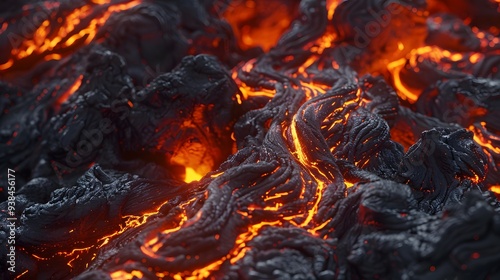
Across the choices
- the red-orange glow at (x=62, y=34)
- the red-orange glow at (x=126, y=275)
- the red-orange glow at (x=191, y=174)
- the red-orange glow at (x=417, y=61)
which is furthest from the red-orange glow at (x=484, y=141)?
the red-orange glow at (x=62, y=34)

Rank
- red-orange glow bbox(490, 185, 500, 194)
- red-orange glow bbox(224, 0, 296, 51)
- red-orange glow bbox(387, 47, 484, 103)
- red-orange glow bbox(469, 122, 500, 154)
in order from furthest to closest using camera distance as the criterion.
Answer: red-orange glow bbox(224, 0, 296, 51) → red-orange glow bbox(387, 47, 484, 103) → red-orange glow bbox(469, 122, 500, 154) → red-orange glow bbox(490, 185, 500, 194)

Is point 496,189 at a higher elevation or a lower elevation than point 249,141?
lower

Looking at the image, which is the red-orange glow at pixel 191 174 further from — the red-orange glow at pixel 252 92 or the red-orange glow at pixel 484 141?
the red-orange glow at pixel 484 141

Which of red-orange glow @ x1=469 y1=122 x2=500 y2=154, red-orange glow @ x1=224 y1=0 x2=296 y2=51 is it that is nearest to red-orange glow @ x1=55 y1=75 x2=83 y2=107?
red-orange glow @ x1=224 y1=0 x2=296 y2=51

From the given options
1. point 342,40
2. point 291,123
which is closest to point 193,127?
point 291,123

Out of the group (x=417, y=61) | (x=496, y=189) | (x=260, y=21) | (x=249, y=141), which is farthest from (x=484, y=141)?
(x=260, y=21)

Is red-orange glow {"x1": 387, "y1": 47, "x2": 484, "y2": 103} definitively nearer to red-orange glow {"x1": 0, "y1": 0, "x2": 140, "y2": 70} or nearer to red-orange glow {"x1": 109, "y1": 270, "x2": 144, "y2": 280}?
red-orange glow {"x1": 0, "y1": 0, "x2": 140, "y2": 70}

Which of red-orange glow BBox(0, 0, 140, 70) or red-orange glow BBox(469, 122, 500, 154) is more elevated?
red-orange glow BBox(0, 0, 140, 70)

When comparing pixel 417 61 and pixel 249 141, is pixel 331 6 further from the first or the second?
pixel 249 141

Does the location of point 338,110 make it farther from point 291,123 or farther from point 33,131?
point 33,131
